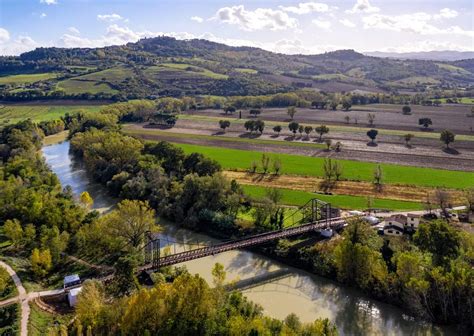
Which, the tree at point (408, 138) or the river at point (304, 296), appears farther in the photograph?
the tree at point (408, 138)

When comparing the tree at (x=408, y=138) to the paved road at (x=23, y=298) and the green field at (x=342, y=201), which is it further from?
the paved road at (x=23, y=298)

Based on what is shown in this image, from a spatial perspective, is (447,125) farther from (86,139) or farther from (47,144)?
(47,144)

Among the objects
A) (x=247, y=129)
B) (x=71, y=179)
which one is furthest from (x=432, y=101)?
(x=71, y=179)

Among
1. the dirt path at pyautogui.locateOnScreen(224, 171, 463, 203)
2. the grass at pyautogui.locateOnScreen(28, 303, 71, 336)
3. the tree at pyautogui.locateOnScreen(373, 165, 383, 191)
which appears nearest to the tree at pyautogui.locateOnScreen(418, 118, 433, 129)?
the tree at pyautogui.locateOnScreen(373, 165, 383, 191)

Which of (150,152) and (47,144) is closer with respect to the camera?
(150,152)

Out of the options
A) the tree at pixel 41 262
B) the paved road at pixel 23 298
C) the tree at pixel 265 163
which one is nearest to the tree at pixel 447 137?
the tree at pixel 265 163

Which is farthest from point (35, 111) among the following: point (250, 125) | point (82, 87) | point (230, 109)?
point (250, 125)

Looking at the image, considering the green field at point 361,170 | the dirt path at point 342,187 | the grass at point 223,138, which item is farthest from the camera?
the grass at point 223,138

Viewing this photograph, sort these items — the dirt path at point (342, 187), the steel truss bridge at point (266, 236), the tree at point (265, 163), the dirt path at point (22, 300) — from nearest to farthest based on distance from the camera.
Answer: the dirt path at point (22, 300), the steel truss bridge at point (266, 236), the dirt path at point (342, 187), the tree at point (265, 163)

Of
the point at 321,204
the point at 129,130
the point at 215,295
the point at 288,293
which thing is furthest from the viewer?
the point at 129,130
